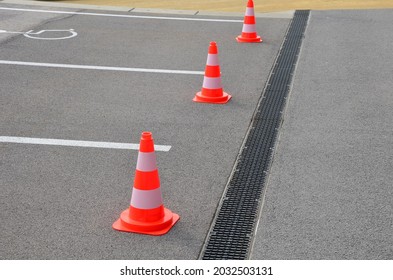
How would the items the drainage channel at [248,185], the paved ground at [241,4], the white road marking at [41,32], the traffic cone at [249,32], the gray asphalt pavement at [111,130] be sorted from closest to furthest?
the drainage channel at [248,185] < the gray asphalt pavement at [111,130] < the white road marking at [41,32] < the traffic cone at [249,32] < the paved ground at [241,4]

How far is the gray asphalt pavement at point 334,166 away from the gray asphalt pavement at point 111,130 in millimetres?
522

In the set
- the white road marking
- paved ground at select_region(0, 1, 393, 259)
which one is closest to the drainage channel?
paved ground at select_region(0, 1, 393, 259)

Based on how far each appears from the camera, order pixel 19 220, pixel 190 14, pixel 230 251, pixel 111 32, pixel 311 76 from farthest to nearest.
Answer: pixel 190 14
pixel 111 32
pixel 311 76
pixel 19 220
pixel 230 251

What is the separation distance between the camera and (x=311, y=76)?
10.9 meters

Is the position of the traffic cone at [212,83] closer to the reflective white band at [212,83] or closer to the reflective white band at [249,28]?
the reflective white band at [212,83]

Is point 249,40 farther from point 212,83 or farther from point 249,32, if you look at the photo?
point 212,83

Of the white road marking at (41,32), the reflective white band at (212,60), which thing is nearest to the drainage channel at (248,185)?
the reflective white band at (212,60)

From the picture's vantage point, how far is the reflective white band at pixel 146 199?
18.7 ft

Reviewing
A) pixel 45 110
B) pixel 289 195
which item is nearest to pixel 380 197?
Result: pixel 289 195

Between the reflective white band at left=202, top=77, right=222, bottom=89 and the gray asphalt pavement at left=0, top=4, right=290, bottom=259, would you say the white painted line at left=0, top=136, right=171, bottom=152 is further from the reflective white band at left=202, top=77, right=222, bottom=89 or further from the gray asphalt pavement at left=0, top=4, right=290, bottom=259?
the reflective white band at left=202, top=77, right=222, bottom=89

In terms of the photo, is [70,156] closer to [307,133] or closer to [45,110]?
[45,110]

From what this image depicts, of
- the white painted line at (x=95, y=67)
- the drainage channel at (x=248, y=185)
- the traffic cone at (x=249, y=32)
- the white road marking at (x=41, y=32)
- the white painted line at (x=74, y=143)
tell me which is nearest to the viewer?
the drainage channel at (x=248, y=185)

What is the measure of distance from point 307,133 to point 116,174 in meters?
2.32

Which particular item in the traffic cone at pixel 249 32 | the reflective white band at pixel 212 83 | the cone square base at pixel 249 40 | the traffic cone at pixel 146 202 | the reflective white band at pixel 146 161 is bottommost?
the cone square base at pixel 249 40
